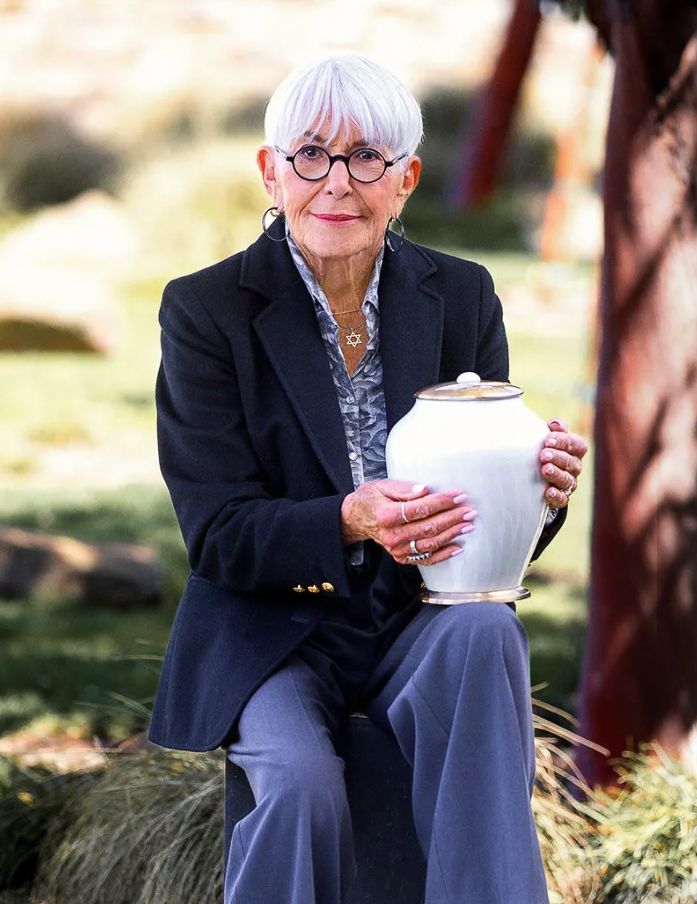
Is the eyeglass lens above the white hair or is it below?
below

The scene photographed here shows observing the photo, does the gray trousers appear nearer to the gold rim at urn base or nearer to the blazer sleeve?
the gold rim at urn base

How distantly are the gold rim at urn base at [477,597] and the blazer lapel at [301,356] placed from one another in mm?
285

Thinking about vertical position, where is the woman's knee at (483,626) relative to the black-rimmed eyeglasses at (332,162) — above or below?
below

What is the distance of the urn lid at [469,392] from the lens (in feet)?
8.35

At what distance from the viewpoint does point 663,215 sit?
12.2ft

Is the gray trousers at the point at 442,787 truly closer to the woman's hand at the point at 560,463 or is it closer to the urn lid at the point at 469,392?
the woman's hand at the point at 560,463

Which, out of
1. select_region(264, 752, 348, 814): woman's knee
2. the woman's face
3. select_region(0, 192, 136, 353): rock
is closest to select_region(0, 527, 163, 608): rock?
the woman's face

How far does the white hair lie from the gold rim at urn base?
785 mm

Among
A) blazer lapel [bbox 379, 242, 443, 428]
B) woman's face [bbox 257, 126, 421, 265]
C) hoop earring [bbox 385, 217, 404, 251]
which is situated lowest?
blazer lapel [bbox 379, 242, 443, 428]

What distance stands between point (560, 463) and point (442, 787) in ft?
1.78

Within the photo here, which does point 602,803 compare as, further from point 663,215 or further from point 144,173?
point 144,173

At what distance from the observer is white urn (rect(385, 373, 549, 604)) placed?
252cm

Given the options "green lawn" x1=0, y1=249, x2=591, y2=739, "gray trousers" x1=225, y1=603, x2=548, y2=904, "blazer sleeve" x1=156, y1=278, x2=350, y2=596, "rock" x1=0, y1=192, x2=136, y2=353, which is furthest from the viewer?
"rock" x1=0, y1=192, x2=136, y2=353

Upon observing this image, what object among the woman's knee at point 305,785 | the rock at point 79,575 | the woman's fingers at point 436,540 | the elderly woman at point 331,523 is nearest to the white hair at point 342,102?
the elderly woman at point 331,523
